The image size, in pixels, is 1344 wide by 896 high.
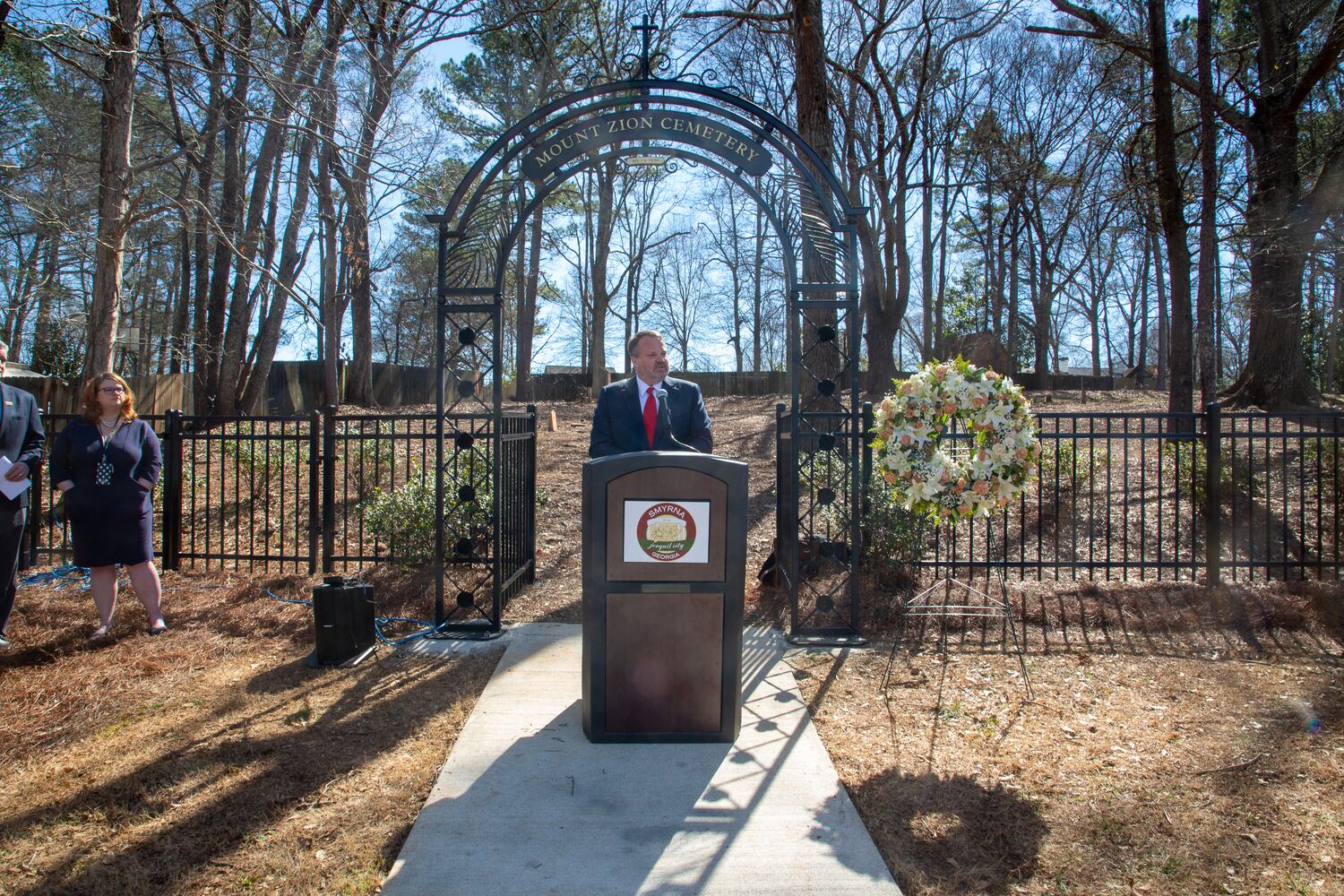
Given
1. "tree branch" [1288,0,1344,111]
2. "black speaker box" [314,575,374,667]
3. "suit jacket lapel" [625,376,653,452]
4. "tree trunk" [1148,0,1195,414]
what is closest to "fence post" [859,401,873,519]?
"suit jacket lapel" [625,376,653,452]

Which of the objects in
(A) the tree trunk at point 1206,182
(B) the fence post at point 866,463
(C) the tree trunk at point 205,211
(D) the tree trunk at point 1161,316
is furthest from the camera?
(D) the tree trunk at point 1161,316

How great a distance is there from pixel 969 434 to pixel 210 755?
4159mm

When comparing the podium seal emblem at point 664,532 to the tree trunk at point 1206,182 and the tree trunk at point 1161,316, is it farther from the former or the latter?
the tree trunk at point 1161,316

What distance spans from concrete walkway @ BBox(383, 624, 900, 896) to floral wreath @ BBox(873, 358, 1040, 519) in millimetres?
1450

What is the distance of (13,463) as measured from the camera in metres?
4.94

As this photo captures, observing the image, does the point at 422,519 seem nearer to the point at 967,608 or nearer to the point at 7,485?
the point at 7,485

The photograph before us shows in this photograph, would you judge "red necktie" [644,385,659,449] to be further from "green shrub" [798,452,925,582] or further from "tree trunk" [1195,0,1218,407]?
"tree trunk" [1195,0,1218,407]

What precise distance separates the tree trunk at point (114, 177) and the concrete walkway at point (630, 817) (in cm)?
589

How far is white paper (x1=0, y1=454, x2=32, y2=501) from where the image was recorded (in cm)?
484

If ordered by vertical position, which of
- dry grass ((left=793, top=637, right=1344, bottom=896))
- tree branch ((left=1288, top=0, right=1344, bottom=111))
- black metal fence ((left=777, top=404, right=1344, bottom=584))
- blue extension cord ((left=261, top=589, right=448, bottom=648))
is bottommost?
dry grass ((left=793, top=637, right=1344, bottom=896))

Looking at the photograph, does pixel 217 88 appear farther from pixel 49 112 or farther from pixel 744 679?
pixel 744 679

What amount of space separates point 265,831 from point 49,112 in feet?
40.1

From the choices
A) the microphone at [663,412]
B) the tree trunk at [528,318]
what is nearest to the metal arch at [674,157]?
the microphone at [663,412]

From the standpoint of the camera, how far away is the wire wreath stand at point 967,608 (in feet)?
17.2
